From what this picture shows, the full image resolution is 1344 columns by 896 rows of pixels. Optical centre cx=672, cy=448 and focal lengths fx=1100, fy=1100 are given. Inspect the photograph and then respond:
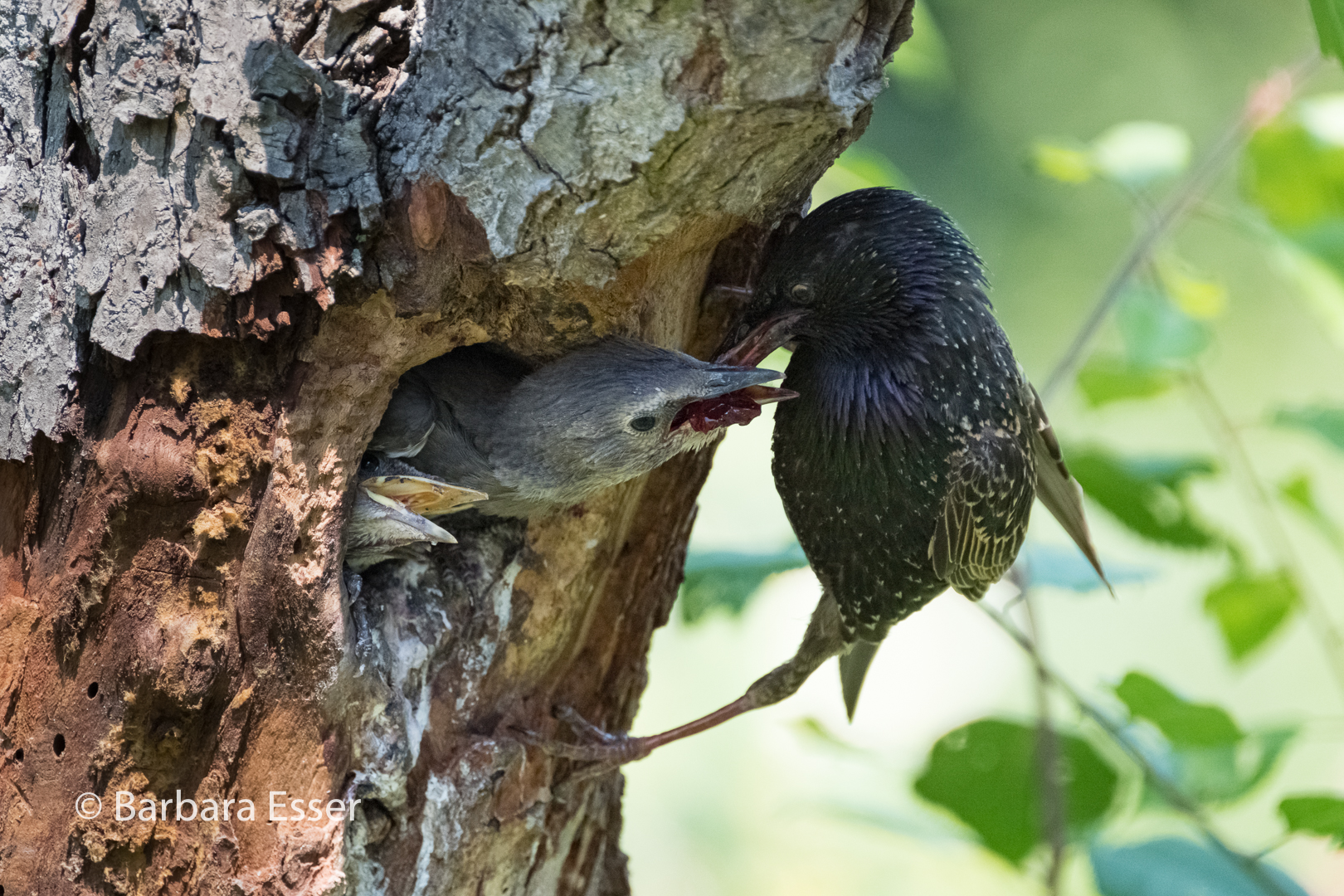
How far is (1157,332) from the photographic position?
7.31 ft

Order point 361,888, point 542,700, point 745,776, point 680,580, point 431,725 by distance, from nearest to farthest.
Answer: point 361,888, point 431,725, point 542,700, point 680,580, point 745,776

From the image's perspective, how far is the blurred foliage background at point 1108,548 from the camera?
2.15 m

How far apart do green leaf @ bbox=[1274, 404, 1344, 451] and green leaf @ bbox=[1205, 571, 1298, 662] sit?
0.51 meters

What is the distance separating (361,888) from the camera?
1.65 m

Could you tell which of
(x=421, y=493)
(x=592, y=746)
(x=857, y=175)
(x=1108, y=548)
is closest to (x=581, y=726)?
(x=592, y=746)

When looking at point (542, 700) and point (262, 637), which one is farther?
point (542, 700)

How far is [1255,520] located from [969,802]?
178 cm

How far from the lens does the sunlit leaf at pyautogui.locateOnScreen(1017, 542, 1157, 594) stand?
2.22 m

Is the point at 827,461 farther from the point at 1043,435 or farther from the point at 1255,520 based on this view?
the point at 1255,520

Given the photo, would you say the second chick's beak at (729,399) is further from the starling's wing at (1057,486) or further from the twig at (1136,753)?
the twig at (1136,753)

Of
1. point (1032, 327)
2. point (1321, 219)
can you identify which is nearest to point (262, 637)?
point (1321, 219)

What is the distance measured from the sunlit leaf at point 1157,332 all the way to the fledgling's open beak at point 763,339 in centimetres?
84

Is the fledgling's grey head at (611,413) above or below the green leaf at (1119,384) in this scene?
below

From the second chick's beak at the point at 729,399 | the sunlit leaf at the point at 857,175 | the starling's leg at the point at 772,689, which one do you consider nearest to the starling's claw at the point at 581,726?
the starling's leg at the point at 772,689
